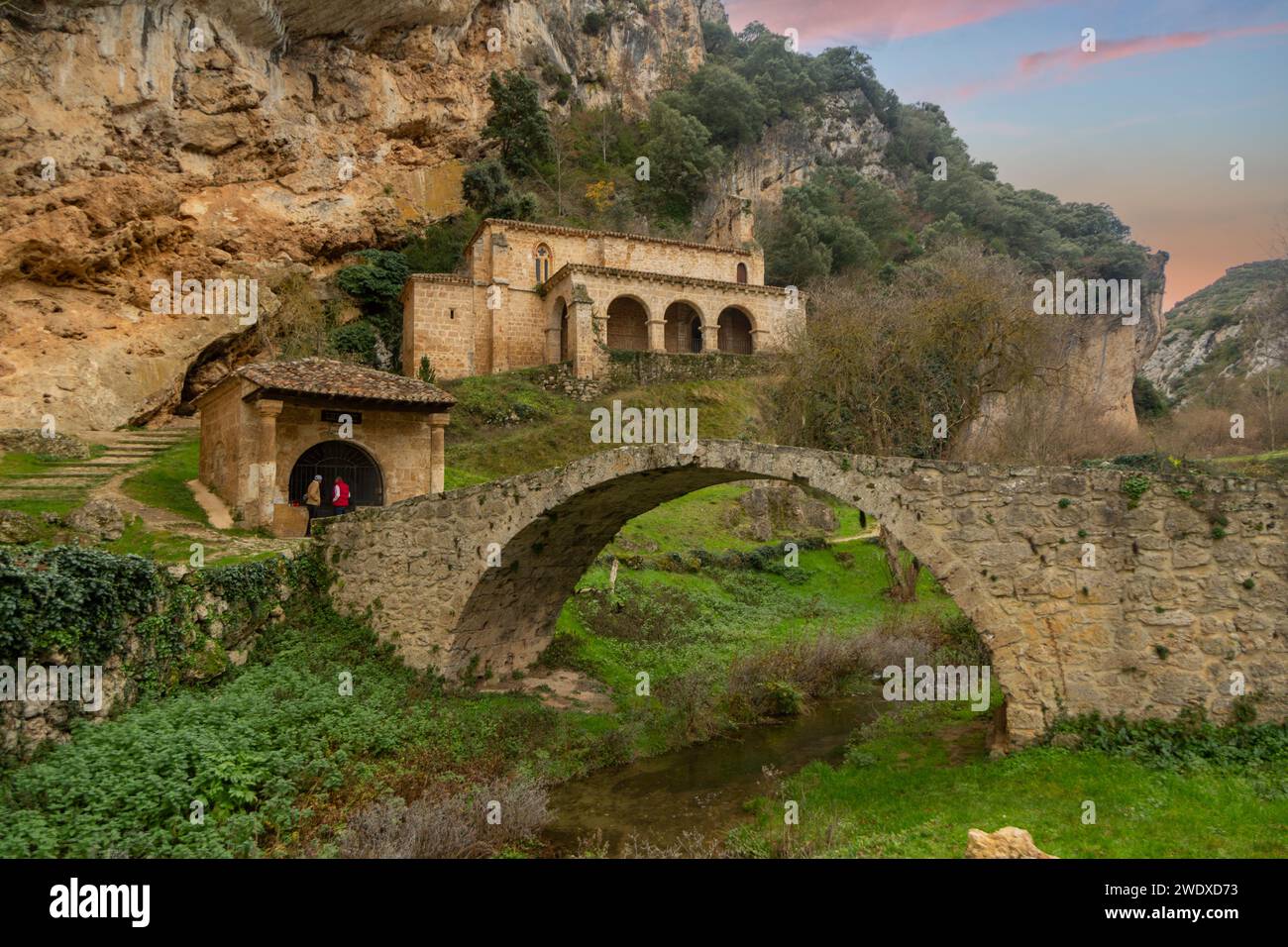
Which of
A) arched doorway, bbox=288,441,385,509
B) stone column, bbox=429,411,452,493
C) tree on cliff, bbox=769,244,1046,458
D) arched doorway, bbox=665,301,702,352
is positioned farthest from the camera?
arched doorway, bbox=665,301,702,352

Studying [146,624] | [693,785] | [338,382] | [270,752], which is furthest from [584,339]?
[270,752]

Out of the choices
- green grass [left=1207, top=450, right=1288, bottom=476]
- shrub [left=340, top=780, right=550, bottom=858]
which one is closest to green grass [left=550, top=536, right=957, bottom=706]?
shrub [left=340, top=780, right=550, bottom=858]

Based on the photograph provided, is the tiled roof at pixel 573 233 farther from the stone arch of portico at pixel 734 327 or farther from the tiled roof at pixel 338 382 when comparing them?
the tiled roof at pixel 338 382

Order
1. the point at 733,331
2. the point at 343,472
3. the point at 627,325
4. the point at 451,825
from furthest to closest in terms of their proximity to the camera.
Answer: the point at 733,331
the point at 627,325
the point at 343,472
the point at 451,825

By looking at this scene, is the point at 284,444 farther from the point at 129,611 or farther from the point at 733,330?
the point at 733,330

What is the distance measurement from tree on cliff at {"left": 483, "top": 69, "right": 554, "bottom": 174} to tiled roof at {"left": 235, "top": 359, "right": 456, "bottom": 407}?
102ft

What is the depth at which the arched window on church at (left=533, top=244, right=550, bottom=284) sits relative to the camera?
37.8 m

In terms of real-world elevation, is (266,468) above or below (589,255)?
below

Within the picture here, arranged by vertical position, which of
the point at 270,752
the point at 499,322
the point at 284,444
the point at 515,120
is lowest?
the point at 270,752

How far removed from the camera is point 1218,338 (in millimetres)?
54469

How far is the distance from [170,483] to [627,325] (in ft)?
84.0

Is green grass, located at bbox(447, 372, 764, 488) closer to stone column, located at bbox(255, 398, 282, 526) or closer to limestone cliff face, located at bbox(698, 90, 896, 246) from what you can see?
stone column, located at bbox(255, 398, 282, 526)

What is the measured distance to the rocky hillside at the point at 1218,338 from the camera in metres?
39.8

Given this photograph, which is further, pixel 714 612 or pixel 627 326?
pixel 627 326
